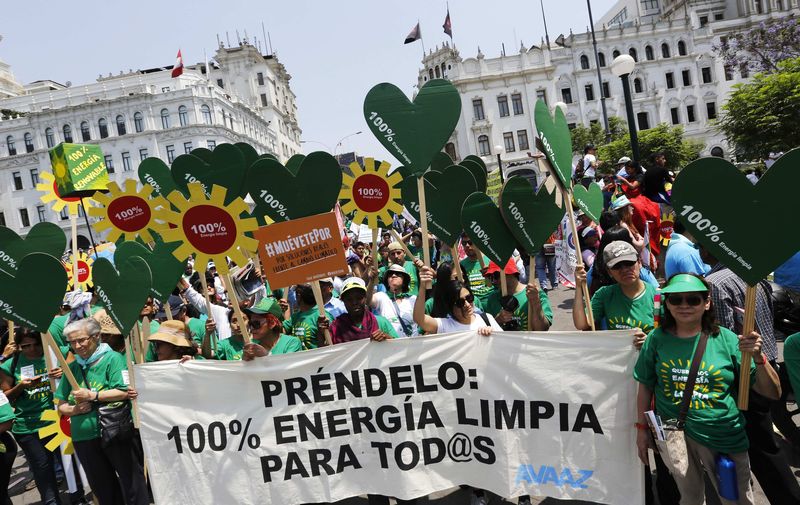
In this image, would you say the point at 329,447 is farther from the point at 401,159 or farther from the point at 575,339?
the point at 401,159

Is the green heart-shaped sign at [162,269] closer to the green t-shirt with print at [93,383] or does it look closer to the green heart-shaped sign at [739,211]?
the green t-shirt with print at [93,383]

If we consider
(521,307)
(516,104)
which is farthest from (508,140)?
(521,307)

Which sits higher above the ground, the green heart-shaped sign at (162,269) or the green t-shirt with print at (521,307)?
the green heart-shaped sign at (162,269)

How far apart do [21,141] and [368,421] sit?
Answer: 66.9 meters

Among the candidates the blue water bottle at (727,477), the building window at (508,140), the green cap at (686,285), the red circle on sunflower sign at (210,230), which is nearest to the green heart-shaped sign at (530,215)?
the green cap at (686,285)

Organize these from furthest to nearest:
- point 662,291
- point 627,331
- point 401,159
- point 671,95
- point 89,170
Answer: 1. point 671,95
2. point 89,170
3. point 401,159
4. point 627,331
5. point 662,291

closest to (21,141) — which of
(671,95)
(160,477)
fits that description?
(671,95)

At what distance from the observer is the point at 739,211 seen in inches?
104

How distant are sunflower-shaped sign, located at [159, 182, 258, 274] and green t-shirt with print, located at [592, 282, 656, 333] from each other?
81.5 inches

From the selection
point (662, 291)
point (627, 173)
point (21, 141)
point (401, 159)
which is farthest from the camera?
point (21, 141)

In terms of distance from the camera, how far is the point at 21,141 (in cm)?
5878

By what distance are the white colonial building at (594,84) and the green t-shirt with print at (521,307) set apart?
49.6 metres

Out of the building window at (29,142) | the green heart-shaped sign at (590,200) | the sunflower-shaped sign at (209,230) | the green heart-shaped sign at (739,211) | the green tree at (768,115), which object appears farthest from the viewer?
the building window at (29,142)

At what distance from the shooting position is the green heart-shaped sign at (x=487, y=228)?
4.00 m
